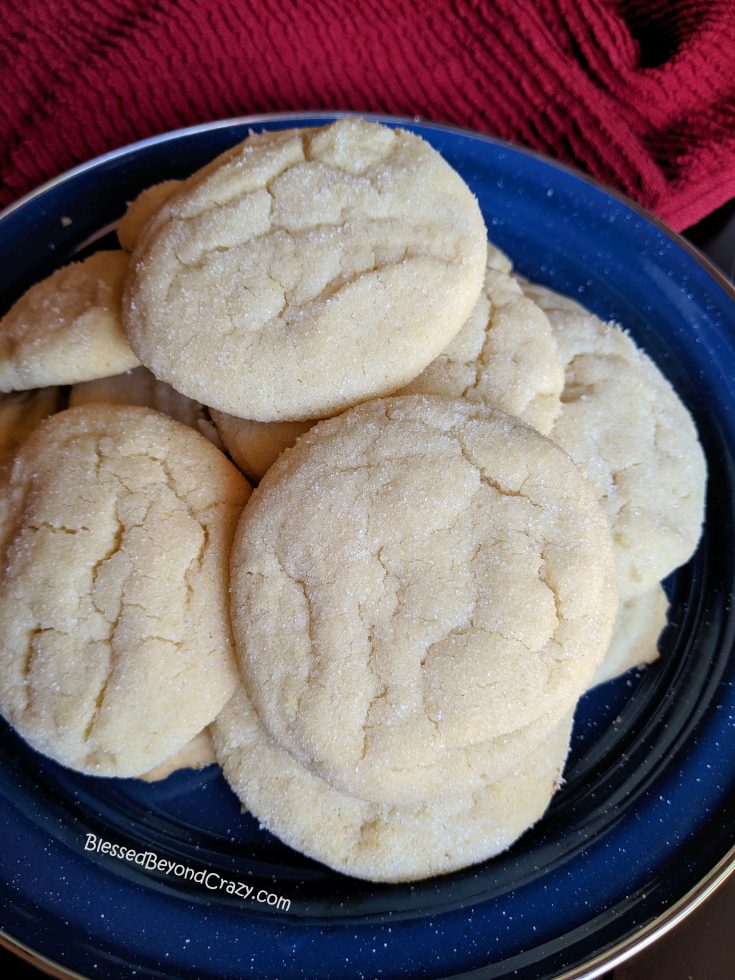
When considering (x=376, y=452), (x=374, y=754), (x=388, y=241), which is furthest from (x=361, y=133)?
(x=374, y=754)

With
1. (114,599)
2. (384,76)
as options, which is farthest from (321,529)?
(384,76)

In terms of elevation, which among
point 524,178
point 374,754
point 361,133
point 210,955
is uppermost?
point 361,133

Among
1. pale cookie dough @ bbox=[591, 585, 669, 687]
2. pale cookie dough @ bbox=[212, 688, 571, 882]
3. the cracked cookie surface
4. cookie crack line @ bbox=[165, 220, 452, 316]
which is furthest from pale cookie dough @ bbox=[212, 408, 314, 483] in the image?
pale cookie dough @ bbox=[591, 585, 669, 687]

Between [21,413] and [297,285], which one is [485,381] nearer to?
[297,285]

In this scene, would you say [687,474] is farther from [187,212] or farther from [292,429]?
[187,212]

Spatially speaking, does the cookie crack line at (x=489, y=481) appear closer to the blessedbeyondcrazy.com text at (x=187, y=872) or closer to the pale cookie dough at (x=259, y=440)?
the pale cookie dough at (x=259, y=440)

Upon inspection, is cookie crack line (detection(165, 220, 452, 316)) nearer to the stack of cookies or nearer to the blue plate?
the stack of cookies

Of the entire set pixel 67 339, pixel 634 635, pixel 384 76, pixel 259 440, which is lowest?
pixel 634 635
